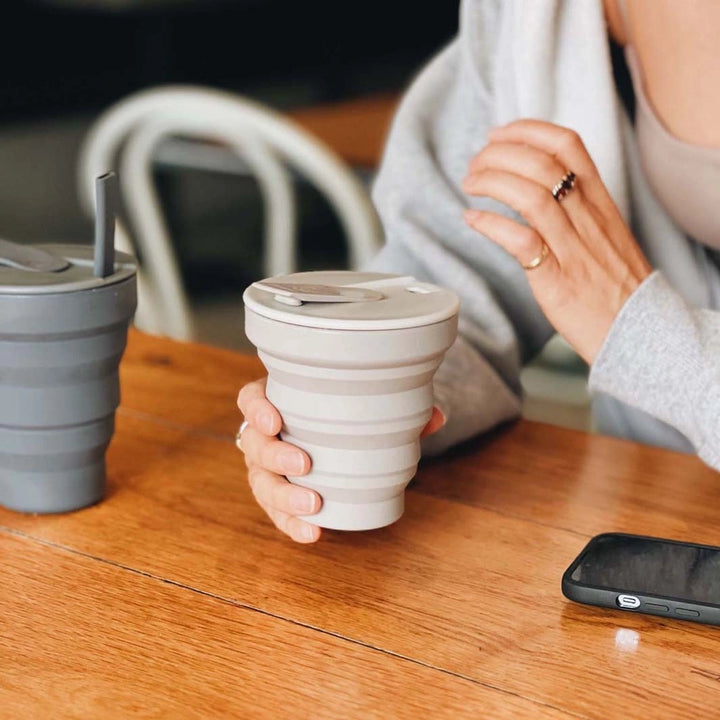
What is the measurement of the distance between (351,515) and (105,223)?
202 mm

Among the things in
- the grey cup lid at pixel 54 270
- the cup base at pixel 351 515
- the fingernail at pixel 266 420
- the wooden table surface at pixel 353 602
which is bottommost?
the wooden table surface at pixel 353 602

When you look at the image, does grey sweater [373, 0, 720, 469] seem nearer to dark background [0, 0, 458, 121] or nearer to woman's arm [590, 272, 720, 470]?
woman's arm [590, 272, 720, 470]

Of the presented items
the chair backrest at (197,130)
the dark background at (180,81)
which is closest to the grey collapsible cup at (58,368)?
the chair backrest at (197,130)

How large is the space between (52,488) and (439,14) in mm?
5604

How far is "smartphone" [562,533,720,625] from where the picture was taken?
0.52 metres

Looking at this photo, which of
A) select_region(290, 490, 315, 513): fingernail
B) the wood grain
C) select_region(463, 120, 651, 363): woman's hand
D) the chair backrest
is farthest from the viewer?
the chair backrest

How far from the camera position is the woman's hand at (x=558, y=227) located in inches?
26.5

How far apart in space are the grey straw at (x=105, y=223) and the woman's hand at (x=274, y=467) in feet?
0.34

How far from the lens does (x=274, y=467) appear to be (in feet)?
1.82

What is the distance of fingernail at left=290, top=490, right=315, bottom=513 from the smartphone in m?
0.13

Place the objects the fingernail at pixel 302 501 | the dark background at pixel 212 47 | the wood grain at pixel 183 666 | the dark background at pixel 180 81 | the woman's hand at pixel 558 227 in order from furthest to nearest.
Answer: the dark background at pixel 212 47 < the dark background at pixel 180 81 < the woman's hand at pixel 558 227 < the fingernail at pixel 302 501 < the wood grain at pixel 183 666

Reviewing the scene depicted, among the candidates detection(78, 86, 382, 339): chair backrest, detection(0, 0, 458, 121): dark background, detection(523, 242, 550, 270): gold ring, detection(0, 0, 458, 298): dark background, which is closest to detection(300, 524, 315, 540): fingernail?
detection(523, 242, 550, 270): gold ring

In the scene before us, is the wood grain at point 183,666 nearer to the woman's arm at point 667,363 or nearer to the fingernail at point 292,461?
the fingernail at point 292,461

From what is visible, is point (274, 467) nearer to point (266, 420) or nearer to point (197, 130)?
point (266, 420)
